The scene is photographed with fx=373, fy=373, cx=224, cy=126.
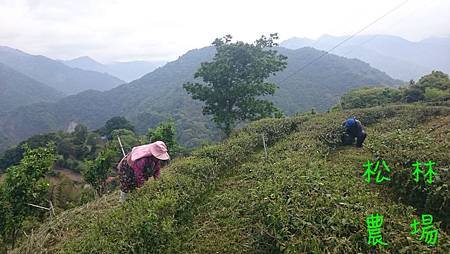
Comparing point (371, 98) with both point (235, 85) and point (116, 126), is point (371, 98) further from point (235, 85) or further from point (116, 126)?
point (116, 126)

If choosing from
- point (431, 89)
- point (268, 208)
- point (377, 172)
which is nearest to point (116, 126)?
point (431, 89)

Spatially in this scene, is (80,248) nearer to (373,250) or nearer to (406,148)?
(373,250)

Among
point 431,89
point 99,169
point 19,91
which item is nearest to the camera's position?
point 99,169

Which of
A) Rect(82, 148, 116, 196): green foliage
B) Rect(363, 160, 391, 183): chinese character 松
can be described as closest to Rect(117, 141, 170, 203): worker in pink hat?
Rect(363, 160, 391, 183): chinese character 松

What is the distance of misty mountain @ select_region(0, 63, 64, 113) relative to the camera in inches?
5674

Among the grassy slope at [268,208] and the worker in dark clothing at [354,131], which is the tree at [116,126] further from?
the worker in dark clothing at [354,131]

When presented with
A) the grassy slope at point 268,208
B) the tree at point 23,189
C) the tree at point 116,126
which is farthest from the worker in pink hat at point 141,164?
the tree at point 116,126

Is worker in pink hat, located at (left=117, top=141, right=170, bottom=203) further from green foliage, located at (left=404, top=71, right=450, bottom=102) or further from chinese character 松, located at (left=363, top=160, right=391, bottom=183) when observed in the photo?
green foliage, located at (left=404, top=71, right=450, bottom=102)

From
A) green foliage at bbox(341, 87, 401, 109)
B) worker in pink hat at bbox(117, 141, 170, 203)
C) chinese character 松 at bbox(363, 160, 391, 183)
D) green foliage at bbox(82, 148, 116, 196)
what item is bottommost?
green foliage at bbox(82, 148, 116, 196)

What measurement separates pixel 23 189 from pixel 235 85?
16246mm

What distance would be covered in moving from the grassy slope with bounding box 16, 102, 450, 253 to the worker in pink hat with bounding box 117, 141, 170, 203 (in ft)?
1.51

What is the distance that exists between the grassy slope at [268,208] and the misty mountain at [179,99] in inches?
1731

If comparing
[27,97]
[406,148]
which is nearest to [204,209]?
[406,148]

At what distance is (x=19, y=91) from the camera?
15400cm
